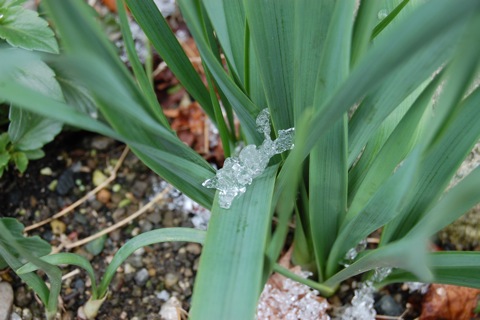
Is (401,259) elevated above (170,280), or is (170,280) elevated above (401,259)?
(170,280)

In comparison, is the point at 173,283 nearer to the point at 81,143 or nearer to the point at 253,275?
the point at 81,143

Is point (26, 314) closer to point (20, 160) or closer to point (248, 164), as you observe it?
point (20, 160)

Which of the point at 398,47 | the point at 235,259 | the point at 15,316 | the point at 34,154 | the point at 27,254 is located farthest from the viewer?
the point at 34,154

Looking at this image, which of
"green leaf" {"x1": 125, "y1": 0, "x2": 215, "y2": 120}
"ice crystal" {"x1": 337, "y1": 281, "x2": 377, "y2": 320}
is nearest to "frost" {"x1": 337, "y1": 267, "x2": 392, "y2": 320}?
"ice crystal" {"x1": 337, "y1": 281, "x2": 377, "y2": 320}

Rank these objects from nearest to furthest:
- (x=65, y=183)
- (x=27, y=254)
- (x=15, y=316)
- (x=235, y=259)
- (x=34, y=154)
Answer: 1. (x=235, y=259)
2. (x=27, y=254)
3. (x=15, y=316)
4. (x=34, y=154)
5. (x=65, y=183)

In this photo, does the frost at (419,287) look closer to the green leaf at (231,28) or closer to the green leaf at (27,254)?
the green leaf at (231,28)

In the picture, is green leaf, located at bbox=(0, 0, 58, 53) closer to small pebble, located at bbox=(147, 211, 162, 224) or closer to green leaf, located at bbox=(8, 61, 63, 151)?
green leaf, located at bbox=(8, 61, 63, 151)

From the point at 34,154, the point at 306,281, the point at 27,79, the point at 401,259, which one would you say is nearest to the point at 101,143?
the point at 34,154

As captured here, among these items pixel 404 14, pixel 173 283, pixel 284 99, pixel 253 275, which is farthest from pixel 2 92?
pixel 173 283
